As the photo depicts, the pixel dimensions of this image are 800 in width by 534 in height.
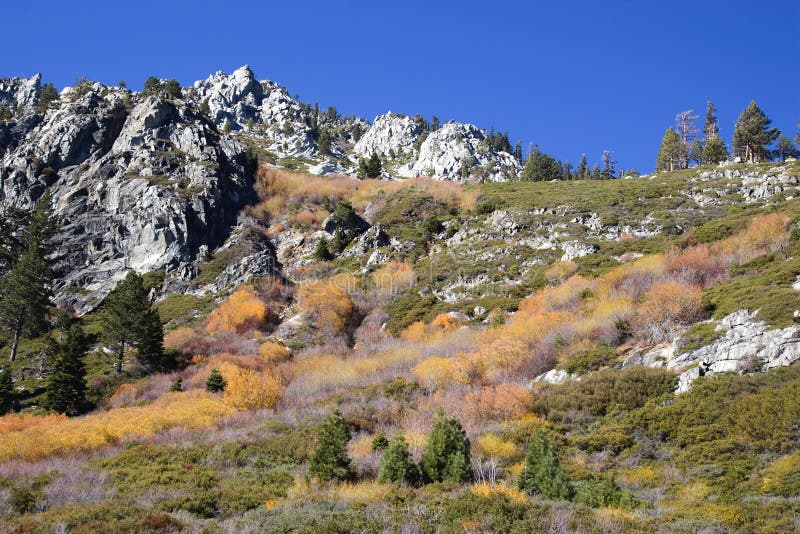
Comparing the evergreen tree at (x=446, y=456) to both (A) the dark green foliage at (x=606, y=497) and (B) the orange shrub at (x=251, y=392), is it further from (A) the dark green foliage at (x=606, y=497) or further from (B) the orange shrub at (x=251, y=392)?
(B) the orange shrub at (x=251, y=392)

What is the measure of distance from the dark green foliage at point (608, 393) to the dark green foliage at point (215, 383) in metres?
24.7

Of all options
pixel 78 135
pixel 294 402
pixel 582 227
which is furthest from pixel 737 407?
pixel 78 135

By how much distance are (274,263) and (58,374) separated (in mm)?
28912

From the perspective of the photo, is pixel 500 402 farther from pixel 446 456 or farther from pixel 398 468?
pixel 398 468

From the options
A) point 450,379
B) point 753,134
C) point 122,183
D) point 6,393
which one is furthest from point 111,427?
point 753,134

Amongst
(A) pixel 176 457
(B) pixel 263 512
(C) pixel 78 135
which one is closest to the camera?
(B) pixel 263 512

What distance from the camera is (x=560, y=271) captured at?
149 ft

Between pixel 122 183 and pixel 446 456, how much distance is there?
68650mm

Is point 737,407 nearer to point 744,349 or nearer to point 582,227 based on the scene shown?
point 744,349

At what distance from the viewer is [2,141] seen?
79.4 metres

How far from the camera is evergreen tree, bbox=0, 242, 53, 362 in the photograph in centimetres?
4884

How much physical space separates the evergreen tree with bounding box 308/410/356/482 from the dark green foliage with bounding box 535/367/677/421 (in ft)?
32.3

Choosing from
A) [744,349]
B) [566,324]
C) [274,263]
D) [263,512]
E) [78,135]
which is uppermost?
[78,135]

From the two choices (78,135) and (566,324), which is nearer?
(566,324)
